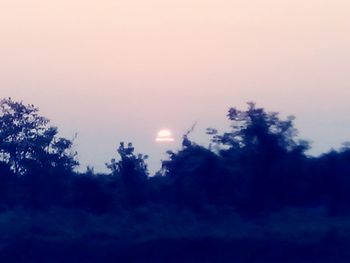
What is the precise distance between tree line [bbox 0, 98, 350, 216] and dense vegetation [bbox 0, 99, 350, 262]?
4cm

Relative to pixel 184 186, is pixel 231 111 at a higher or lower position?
higher

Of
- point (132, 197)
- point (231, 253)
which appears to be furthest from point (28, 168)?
point (231, 253)

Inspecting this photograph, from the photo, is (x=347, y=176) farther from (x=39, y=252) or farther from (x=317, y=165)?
(x=39, y=252)

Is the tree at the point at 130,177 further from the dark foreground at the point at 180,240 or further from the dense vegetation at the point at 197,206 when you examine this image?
the dark foreground at the point at 180,240

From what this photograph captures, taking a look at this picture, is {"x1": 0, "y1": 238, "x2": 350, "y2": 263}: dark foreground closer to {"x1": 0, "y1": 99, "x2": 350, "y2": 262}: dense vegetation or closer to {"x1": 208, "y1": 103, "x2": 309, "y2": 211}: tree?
{"x1": 0, "y1": 99, "x2": 350, "y2": 262}: dense vegetation

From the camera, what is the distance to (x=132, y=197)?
108 feet

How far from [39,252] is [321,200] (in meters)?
10.4

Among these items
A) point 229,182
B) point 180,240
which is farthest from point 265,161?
point 180,240

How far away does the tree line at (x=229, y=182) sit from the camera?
99.6ft

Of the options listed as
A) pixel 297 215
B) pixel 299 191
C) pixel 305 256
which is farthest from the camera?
pixel 299 191

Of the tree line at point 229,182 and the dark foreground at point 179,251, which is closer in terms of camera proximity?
the dark foreground at point 179,251

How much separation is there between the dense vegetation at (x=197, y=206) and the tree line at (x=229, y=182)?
0.12ft

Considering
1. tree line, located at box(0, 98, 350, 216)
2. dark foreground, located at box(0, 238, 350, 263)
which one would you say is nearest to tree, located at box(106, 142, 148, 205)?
tree line, located at box(0, 98, 350, 216)

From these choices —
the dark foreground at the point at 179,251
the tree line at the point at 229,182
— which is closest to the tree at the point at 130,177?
the tree line at the point at 229,182
